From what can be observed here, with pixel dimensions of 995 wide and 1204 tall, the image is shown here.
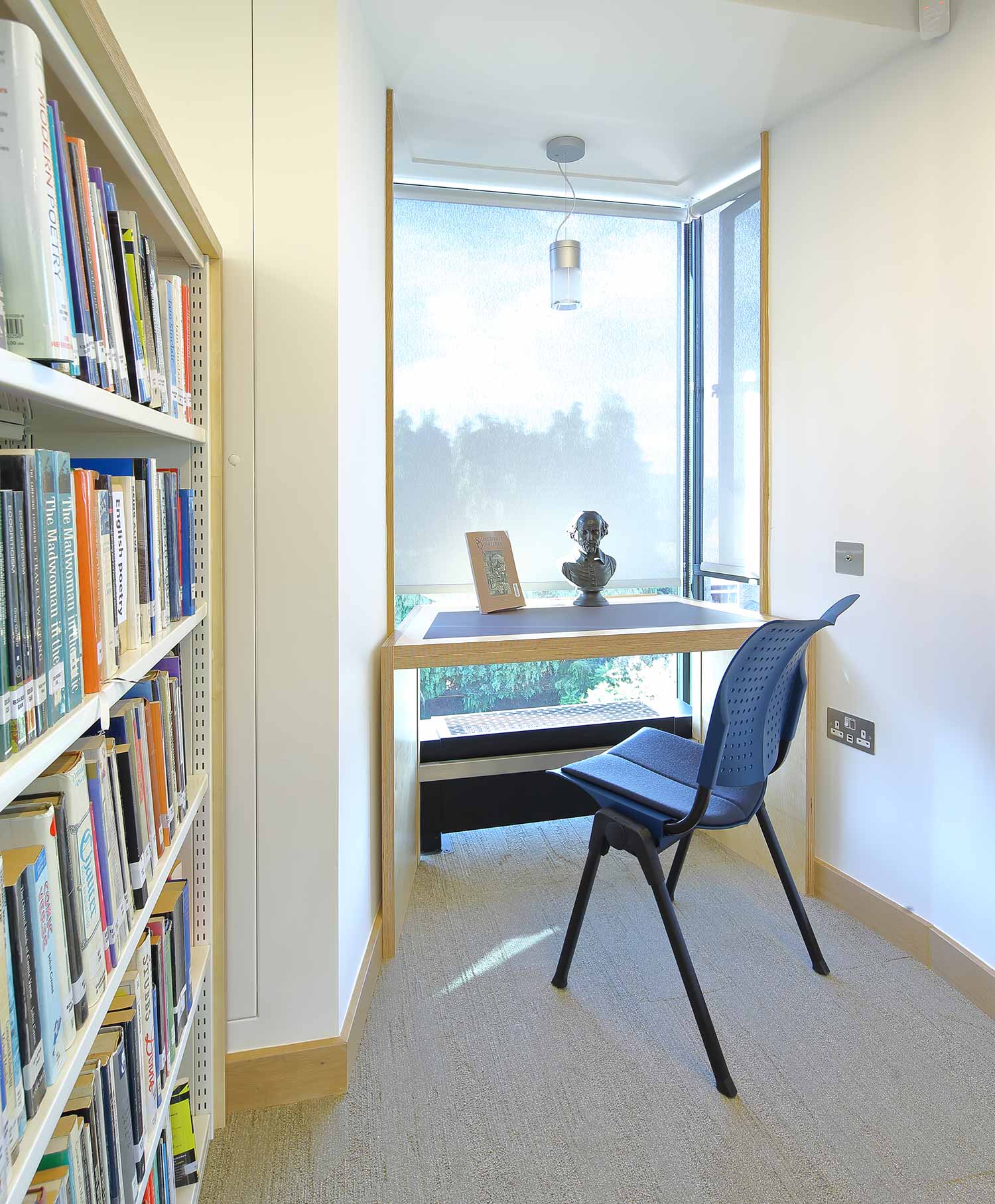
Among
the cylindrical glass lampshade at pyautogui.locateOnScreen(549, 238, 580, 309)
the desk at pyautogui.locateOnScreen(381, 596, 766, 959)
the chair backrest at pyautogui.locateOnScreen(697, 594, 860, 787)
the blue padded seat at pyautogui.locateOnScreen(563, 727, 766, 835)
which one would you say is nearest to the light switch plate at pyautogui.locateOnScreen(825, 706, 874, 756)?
the desk at pyautogui.locateOnScreen(381, 596, 766, 959)

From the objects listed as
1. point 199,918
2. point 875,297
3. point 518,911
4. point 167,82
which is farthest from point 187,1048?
point 875,297

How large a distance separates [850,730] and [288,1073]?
1653 millimetres

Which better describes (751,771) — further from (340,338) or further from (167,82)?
(167,82)

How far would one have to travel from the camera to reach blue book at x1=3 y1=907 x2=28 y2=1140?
2.01 ft

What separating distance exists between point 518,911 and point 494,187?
2403mm

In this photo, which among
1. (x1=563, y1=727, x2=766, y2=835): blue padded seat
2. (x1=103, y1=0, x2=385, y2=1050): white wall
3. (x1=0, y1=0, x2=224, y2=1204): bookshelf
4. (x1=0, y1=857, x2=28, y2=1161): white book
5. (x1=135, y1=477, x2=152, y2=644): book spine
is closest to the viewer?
(x1=0, y1=857, x2=28, y2=1161): white book

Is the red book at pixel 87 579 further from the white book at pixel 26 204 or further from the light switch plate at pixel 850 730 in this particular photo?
the light switch plate at pixel 850 730

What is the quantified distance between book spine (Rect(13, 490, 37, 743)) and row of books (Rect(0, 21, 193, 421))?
0.50 feet

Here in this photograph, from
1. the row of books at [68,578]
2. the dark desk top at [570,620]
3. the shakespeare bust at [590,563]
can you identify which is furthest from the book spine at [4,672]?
the shakespeare bust at [590,563]

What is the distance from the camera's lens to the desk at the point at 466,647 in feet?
6.40

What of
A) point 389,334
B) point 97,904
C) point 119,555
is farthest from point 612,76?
point 97,904

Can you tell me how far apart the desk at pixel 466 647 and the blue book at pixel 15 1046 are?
1.30m

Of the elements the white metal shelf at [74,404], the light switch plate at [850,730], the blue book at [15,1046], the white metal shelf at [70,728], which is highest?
the white metal shelf at [74,404]

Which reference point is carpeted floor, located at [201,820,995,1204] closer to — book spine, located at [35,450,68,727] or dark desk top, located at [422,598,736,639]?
dark desk top, located at [422,598,736,639]
